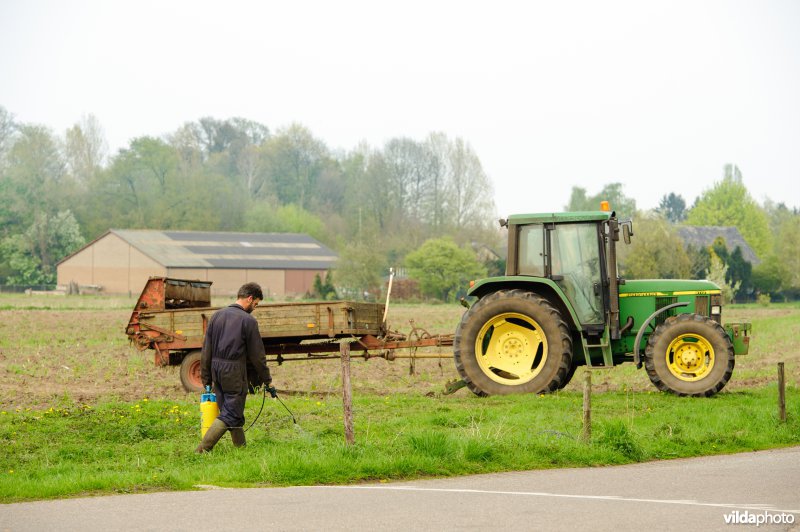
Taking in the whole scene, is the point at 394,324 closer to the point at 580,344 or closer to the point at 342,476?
the point at 580,344

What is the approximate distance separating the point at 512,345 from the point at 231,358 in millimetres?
6968

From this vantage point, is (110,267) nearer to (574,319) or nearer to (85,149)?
(85,149)

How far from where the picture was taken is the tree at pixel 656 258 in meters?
64.1

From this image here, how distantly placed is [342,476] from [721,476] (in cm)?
343

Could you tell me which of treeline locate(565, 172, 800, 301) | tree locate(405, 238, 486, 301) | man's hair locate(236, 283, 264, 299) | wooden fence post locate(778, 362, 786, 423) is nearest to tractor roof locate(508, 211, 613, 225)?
wooden fence post locate(778, 362, 786, 423)

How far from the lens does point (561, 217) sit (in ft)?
55.6

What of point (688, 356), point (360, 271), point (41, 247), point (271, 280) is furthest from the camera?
point (41, 247)

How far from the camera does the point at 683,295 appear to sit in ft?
56.6

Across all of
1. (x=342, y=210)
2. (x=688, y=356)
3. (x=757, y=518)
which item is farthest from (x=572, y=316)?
(x=342, y=210)

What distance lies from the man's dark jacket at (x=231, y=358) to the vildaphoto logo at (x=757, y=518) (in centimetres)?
495

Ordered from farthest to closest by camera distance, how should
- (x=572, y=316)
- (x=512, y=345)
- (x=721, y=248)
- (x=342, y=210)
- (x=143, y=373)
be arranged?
(x=342, y=210) < (x=721, y=248) < (x=143, y=373) < (x=512, y=345) < (x=572, y=316)

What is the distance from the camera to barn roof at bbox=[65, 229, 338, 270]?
3356 inches

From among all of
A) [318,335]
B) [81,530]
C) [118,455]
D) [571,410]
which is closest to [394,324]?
[318,335]

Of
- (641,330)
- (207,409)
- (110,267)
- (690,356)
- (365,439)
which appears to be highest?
(110,267)
